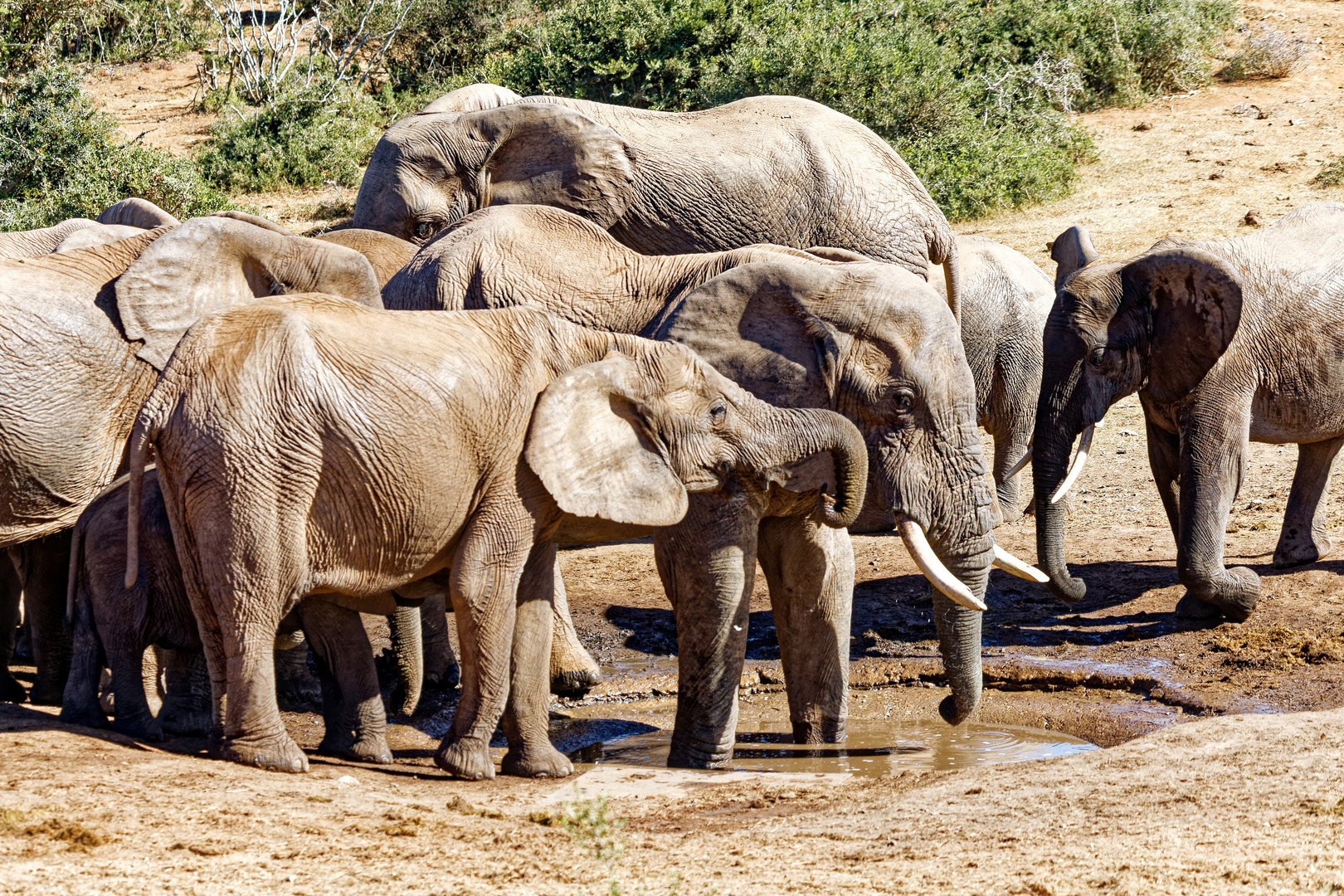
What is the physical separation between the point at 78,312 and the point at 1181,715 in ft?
16.7

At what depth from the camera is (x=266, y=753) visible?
17.6ft

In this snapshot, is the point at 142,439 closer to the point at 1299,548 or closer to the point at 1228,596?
the point at 1228,596

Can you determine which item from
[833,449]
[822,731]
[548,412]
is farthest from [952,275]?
[548,412]

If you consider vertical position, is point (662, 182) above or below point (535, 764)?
above

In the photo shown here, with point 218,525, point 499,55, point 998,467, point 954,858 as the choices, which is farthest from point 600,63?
point 954,858

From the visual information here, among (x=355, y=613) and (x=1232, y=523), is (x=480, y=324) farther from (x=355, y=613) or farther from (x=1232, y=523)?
(x=1232, y=523)

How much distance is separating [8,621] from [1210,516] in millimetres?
5955

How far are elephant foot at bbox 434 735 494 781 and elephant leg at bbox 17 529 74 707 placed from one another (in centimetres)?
247

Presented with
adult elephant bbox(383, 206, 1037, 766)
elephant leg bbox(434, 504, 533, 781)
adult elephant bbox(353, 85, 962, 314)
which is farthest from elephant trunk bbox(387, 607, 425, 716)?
adult elephant bbox(353, 85, 962, 314)

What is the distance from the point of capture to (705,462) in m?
5.80

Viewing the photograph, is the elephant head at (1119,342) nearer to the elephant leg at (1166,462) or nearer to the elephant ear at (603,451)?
the elephant leg at (1166,462)

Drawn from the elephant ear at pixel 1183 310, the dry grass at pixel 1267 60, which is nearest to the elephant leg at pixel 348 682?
the elephant ear at pixel 1183 310

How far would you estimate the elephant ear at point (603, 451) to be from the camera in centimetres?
557

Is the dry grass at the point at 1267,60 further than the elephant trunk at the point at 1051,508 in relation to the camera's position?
Yes
